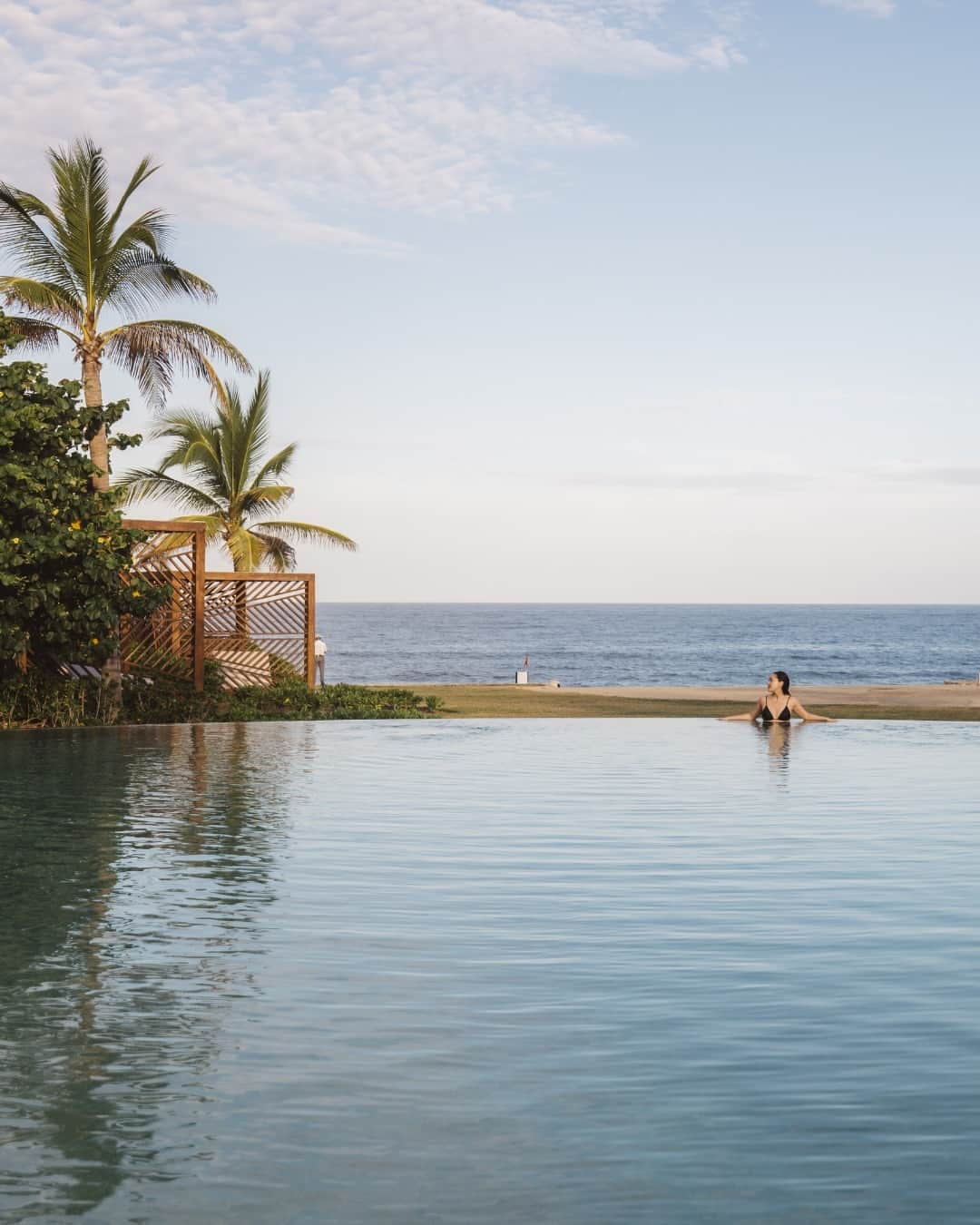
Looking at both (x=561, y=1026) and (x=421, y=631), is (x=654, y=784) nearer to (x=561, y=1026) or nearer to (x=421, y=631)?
(x=561, y=1026)

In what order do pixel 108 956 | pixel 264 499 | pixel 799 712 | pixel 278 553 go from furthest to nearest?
pixel 278 553
pixel 264 499
pixel 799 712
pixel 108 956

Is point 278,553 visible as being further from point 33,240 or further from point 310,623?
point 33,240

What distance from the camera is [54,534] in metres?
17.0

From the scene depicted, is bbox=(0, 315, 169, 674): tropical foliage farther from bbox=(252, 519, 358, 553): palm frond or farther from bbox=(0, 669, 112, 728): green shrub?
bbox=(252, 519, 358, 553): palm frond

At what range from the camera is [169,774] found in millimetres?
13258

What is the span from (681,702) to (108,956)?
65.5 ft

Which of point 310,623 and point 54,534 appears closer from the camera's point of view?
point 54,534

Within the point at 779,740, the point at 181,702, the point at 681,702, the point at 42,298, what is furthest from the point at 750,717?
the point at 42,298

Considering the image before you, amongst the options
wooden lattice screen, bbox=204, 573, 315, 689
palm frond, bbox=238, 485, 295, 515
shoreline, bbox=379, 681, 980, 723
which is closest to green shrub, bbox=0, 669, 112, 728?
wooden lattice screen, bbox=204, 573, 315, 689

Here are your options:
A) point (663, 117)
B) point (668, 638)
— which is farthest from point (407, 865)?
point (668, 638)

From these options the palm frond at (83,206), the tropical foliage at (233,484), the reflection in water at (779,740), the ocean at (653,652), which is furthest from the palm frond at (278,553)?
the ocean at (653,652)

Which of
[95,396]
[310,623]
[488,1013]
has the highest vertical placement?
[95,396]

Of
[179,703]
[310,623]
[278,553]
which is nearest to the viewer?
[179,703]

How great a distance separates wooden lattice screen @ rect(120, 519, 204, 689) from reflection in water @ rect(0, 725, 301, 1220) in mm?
9106
